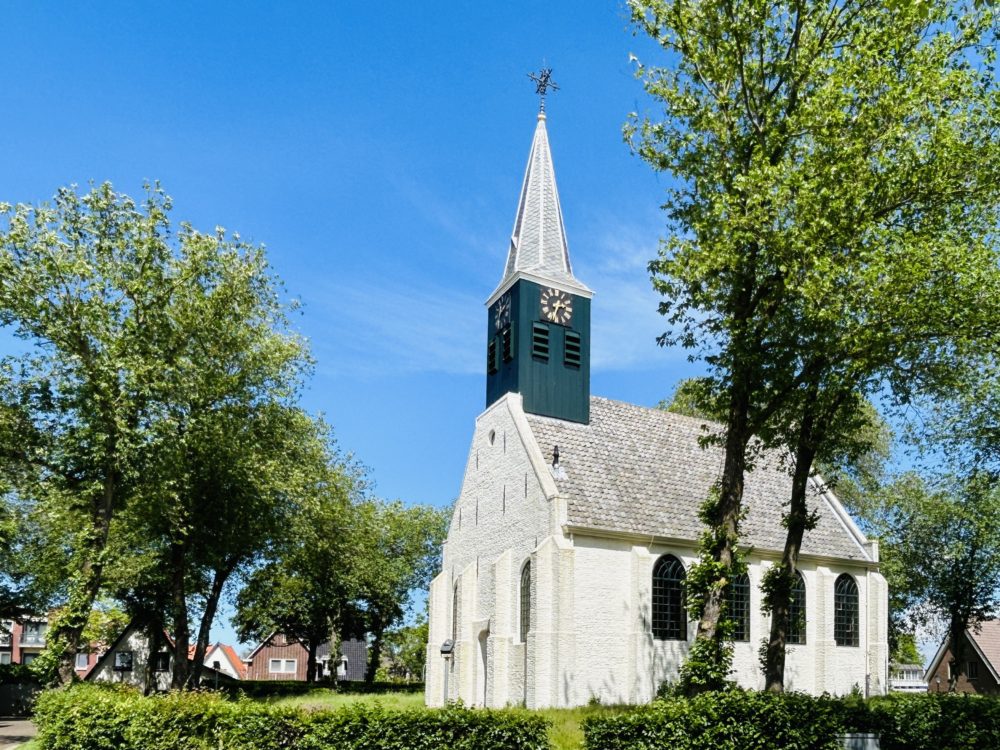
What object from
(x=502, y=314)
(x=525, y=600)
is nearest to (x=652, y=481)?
(x=525, y=600)

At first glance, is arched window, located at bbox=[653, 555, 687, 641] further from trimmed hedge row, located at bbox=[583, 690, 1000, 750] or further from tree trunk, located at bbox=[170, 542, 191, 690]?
tree trunk, located at bbox=[170, 542, 191, 690]

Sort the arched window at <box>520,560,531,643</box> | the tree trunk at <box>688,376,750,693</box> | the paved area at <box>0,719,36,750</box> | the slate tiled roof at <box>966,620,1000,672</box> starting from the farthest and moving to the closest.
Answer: the slate tiled roof at <box>966,620,1000,672</box> → the arched window at <box>520,560,531,643</box> → the paved area at <box>0,719,36,750</box> → the tree trunk at <box>688,376,750,693</box>

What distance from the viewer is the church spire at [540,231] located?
1329 inches

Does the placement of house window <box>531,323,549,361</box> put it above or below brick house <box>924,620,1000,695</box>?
above

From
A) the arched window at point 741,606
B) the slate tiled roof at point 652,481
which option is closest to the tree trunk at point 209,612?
the slate tiled roof at point 652,481

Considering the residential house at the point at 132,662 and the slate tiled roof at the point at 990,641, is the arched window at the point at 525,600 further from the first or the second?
the slate tiled roof at the point at 990,641

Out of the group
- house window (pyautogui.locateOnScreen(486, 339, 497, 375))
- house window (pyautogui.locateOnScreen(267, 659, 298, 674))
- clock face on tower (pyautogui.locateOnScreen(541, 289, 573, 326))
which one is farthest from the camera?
house window (pyautogui.locateOnScreen(267, 659, 298, 674))

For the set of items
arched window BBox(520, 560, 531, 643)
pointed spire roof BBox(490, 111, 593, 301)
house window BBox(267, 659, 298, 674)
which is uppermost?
pointed spire roof BBox(490, 111, 593, 301)

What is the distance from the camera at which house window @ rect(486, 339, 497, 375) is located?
34.3 meters

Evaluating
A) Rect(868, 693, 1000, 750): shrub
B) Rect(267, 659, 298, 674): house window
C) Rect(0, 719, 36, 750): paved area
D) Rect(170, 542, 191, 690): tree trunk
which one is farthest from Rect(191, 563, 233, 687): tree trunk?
Rect(267, 659, 298, 674): house window

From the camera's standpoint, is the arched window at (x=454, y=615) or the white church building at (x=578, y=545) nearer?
the white church building at (x=578, y=545)

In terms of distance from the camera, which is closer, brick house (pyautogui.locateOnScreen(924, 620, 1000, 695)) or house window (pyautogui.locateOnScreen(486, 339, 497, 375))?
house window (pyautogui.locateOnScreen(486, 339, 497, 375))

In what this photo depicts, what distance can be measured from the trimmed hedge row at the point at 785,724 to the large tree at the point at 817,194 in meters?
1.39

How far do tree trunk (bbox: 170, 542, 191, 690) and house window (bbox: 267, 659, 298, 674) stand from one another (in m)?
55.6
